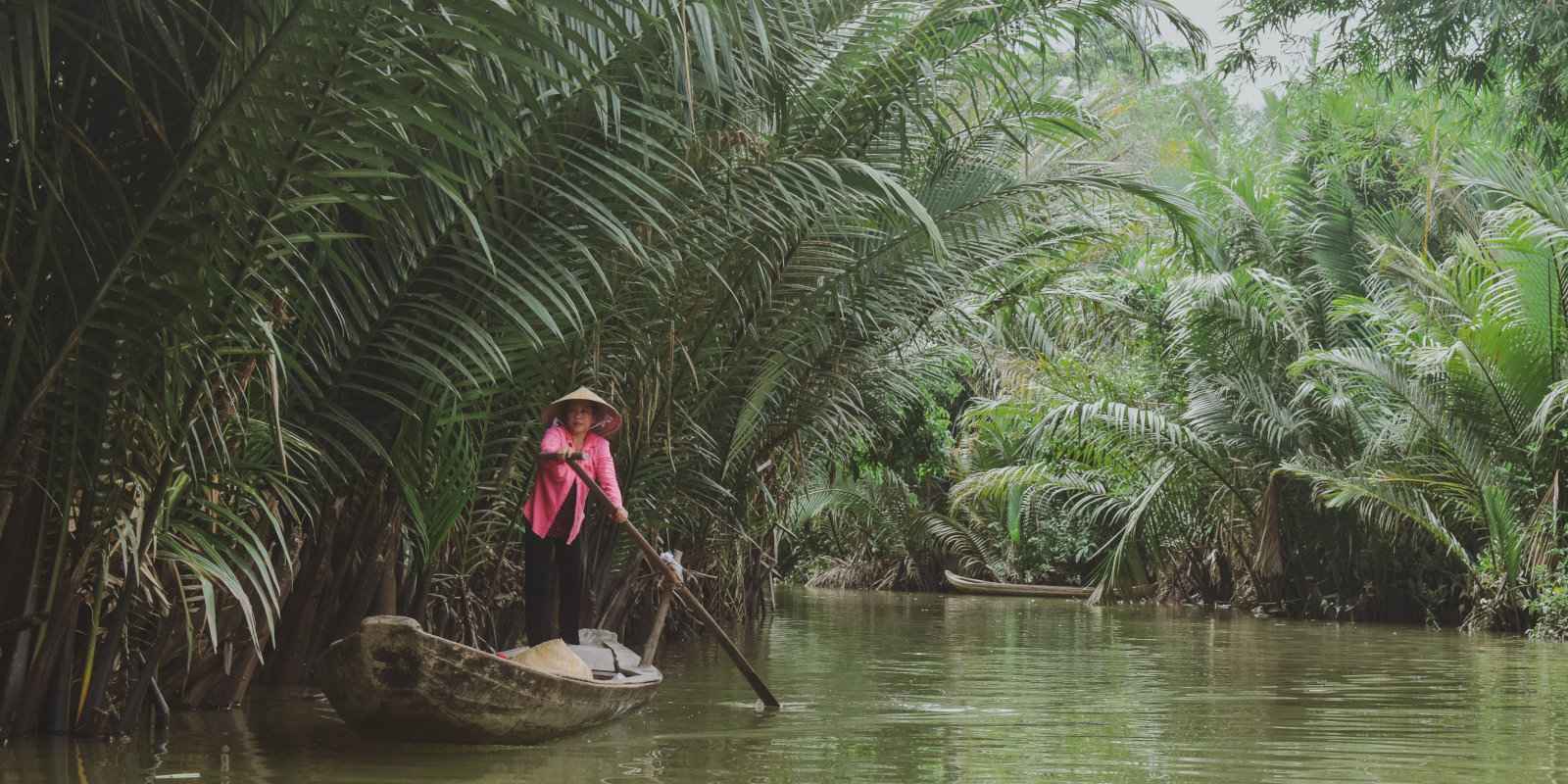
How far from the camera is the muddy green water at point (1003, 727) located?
19.4 ft

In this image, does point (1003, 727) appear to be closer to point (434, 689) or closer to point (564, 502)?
point (564, 502)

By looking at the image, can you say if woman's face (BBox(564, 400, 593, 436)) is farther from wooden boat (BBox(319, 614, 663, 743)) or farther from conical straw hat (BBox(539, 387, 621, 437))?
wooden boat (BBox(319, 614, 663, 743))

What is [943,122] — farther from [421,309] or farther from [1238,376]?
[1238,376]

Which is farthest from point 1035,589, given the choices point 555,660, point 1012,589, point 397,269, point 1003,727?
point 397,269

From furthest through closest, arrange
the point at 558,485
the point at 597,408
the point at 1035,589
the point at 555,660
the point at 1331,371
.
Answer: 1. the point at 1035,589
2. the point at 1331,371
3. the point at 597,408
4. the point at 558,485
5. the point at 555,660

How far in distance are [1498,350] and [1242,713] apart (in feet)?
23.9

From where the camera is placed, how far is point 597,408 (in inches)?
320

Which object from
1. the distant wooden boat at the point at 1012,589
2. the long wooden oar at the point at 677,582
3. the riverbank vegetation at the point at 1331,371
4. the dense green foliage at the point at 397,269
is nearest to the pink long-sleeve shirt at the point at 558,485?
the long wooden oar at the point at 677,582

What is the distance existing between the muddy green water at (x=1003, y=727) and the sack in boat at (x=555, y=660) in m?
0.28

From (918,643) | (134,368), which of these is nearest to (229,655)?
(134,368)

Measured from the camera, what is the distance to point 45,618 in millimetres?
5492

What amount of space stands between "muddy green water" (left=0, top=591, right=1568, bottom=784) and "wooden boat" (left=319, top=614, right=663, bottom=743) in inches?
4.5

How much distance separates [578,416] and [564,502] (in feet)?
1.47

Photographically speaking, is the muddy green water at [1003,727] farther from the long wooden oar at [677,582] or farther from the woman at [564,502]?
the woman at [564,502]
